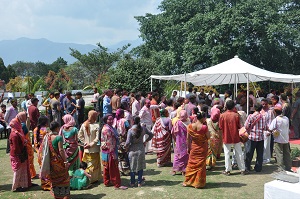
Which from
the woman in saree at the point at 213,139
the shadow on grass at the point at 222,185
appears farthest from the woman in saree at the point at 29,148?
the woman in saree at the point at 213,139

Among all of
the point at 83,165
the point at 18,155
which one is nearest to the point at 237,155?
the point at 83,165

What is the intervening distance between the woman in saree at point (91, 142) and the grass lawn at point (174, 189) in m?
0.38

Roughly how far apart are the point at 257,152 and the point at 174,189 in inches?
88.4

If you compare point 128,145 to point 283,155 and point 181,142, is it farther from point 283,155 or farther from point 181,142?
point 283,155

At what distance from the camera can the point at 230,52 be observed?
20.4 m

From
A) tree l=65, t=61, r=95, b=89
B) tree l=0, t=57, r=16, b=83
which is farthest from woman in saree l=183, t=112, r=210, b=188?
tree l=0, t=57, r=16, b=83

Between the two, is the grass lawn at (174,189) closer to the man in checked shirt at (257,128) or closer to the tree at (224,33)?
the man in checked shirt at (257,128)

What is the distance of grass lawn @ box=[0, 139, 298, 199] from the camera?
5895 mm

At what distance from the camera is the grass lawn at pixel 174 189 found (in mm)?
5895

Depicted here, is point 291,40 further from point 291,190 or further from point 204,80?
point 291,190

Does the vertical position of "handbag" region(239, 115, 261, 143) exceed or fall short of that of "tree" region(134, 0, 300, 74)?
it falls short

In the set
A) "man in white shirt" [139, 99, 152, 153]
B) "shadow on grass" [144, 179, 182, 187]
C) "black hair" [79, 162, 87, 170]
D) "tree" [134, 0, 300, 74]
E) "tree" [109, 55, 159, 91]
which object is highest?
"tree" [134, 0, 300, 74]

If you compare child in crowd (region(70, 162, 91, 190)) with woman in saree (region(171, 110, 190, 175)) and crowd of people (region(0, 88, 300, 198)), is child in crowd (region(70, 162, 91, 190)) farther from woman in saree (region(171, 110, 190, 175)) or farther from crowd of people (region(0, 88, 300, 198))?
woman in saree (region(171, 110, 190, 175))

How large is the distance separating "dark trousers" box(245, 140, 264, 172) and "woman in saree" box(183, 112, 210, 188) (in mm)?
1549
